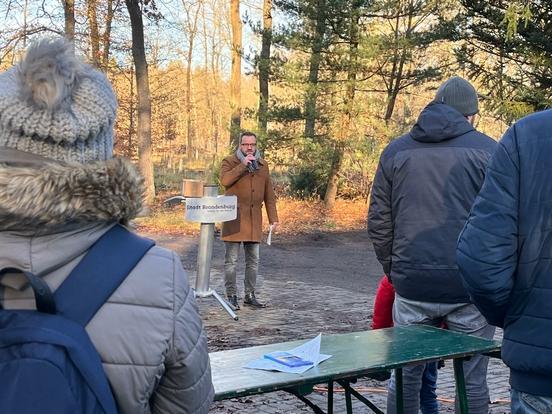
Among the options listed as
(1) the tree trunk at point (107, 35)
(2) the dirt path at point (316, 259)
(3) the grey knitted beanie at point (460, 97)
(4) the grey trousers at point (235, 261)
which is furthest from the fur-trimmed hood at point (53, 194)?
(1) the tree trunk at point (107, 35)

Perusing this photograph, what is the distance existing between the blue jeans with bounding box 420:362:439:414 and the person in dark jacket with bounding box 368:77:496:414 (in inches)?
24.3

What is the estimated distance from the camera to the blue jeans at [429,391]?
15.2ft

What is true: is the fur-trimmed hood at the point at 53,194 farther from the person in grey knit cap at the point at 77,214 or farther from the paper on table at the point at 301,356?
the paper on table at the point at 301,356

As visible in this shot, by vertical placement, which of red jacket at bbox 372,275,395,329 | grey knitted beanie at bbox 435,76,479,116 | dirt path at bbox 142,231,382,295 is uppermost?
grey knitted beanie at bbox 435,76,479,116

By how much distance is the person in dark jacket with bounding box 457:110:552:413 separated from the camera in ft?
7.80

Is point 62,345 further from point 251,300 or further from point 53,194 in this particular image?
point 251,300

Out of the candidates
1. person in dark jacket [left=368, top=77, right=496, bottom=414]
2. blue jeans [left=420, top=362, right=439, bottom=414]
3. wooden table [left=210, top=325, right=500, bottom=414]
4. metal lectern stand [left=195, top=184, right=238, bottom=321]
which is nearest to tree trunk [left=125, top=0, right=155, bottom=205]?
metal lectern stand [left=195, top=184, right=238, bottom=321]

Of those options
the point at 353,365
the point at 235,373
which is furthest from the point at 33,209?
the point at 353,365

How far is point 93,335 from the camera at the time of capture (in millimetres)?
1549

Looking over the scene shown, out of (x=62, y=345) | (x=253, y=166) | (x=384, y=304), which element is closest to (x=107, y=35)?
(x=253, y=166)

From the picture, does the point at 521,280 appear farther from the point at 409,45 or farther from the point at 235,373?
the point at 409,45

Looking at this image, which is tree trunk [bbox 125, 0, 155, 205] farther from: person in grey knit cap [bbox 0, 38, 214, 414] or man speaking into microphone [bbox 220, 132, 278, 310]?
person in grey knit cap [bbox 0, 38, 214, 414]

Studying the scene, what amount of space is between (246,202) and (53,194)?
23.0 feet

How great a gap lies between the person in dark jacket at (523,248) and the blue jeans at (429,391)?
219cm
